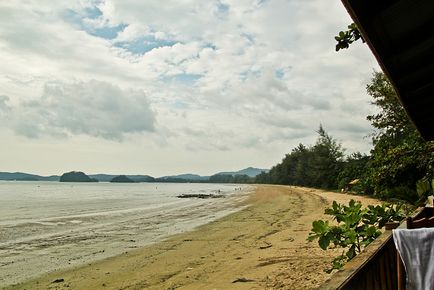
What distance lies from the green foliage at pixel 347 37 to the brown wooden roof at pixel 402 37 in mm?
746

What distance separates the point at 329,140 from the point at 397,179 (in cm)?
5097

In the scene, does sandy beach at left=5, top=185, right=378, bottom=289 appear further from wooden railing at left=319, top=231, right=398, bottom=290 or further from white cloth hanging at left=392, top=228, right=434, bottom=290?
white cloth hanging at left=392, top=228, right=434, bottom=290

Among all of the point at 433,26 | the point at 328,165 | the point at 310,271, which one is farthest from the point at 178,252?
the point at 328,165

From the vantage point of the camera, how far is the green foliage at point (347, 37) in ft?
12.5

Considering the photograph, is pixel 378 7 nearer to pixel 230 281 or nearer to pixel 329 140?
pixel 230 281

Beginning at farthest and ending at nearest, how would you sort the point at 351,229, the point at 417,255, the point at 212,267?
the point at 212,267 → the point at 351,229 → the point at 417,255

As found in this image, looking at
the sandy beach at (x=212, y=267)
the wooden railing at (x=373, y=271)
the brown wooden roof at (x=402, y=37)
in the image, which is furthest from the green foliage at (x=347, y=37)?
the sandy beach at (x=212, y=267)

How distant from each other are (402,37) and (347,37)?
144 cm

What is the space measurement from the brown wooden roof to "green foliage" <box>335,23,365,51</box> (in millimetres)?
746

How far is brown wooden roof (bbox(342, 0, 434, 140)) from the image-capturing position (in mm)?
1981

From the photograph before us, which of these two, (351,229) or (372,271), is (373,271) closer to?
(372,271)

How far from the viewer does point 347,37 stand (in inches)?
151

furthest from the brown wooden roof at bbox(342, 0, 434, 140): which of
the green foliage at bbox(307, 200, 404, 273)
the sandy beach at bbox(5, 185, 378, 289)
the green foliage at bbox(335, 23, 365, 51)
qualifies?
the sandy beach at bbox(5, 185, 378, 289)

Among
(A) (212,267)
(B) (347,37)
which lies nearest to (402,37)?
(B) (347,37)
